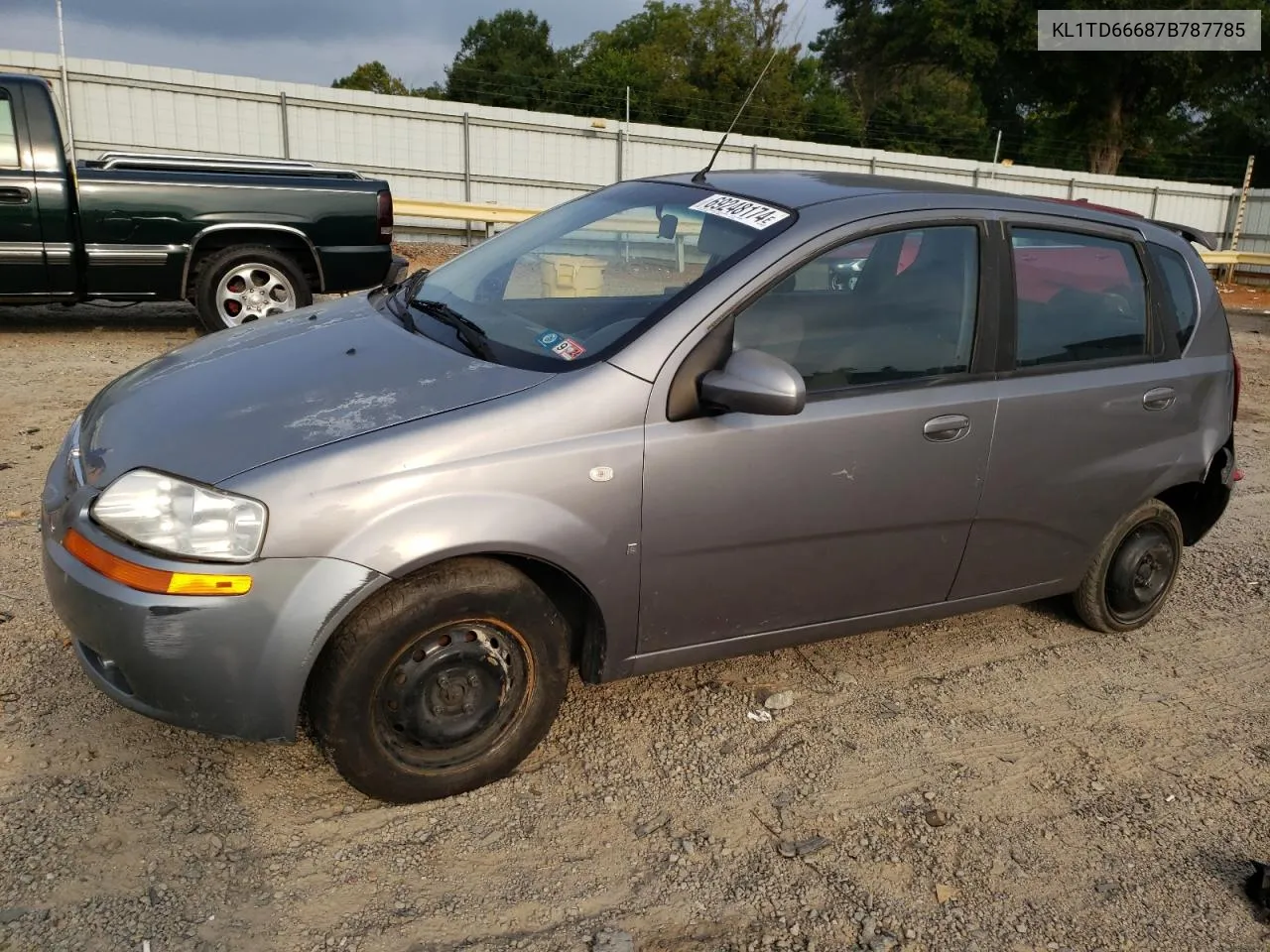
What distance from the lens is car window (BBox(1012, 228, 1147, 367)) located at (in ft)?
11.9

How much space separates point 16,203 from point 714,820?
7.54m

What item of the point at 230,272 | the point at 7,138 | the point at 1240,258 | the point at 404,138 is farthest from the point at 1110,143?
the point at 7,138

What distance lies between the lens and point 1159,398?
3955mm

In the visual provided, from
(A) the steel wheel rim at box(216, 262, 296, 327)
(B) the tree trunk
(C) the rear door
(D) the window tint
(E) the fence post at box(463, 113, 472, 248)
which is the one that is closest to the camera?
(C) the rear door

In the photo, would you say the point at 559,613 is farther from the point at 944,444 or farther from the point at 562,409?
the point at 944,444

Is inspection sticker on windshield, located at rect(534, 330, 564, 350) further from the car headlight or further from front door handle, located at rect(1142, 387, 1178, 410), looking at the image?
front door handle, located at rect(1142, 387, 1178, 410)

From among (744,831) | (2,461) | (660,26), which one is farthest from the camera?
(660,26)

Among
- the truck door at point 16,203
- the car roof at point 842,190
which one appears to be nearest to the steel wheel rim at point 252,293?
the truck door at point 16,203

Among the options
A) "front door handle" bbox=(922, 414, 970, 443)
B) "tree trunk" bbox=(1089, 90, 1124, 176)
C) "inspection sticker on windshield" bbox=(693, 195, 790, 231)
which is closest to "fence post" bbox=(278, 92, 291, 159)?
"inspection sticker on windshield" bbox=(693, 195, 790, 231)

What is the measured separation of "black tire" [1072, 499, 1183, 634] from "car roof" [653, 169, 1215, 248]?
1.20 meters

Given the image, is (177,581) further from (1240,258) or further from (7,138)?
(1240,258)

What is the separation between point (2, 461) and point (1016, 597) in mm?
5056

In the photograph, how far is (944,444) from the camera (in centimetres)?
338

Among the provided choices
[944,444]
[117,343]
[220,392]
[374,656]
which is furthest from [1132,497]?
[117,343]
